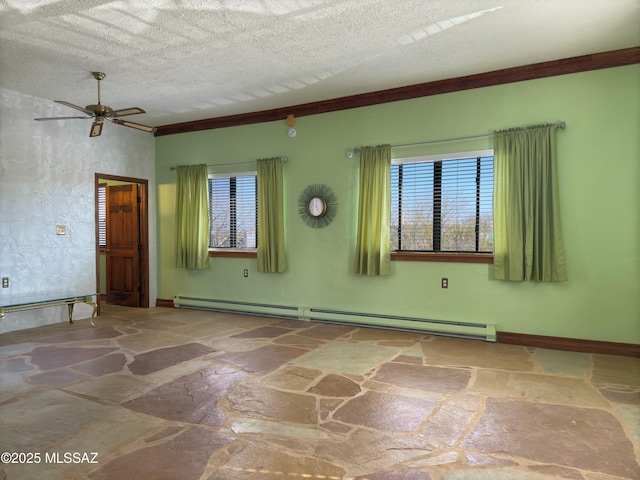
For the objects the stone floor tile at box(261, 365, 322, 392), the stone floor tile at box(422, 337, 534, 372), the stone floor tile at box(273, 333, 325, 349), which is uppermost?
the stone floor tile at box(273, 333, 325, 349)

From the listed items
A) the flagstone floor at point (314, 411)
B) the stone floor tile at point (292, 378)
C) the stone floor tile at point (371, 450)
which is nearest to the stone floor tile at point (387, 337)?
the flagstone floor at point (314, 411)

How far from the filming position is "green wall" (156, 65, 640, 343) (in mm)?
4234

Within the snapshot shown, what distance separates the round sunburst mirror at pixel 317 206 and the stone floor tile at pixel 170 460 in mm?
3602

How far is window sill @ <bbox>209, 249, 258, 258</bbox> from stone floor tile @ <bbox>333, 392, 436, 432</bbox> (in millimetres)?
3568

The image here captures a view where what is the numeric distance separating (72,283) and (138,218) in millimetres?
1572

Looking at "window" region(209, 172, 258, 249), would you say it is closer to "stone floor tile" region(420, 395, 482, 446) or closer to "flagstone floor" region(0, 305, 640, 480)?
"flagstone floor" region(0, 305, 640, 480)

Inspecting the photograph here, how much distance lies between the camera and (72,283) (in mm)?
6035

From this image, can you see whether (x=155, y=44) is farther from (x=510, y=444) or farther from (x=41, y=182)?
(x=510, y=444)

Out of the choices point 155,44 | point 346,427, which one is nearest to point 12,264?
point 155,44

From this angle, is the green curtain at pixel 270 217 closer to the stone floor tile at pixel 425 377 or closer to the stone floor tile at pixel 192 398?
the stone floor tile at pixel 192 398

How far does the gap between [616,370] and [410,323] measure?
2.10 m

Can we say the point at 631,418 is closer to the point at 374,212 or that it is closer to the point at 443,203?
the point at 443,203

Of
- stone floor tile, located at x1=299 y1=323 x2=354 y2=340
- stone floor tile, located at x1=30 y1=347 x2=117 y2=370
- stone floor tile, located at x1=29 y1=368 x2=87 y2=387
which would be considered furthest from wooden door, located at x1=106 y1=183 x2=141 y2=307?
stone floor tile, located at x1=29 y1=368 x2=87 y2=387

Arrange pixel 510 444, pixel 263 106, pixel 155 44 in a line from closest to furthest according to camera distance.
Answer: pixel 510 444, pixel 155 44, pixel 263 106
